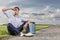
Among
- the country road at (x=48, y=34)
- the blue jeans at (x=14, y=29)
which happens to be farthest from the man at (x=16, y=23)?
the country road at (x=48, y=34)

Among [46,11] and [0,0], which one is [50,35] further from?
[0,0]

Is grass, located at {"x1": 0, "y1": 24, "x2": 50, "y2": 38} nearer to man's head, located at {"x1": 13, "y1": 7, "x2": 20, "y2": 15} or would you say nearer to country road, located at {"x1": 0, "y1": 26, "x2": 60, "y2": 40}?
country road, located at {"x1": 0, "y1": 26, "x2": 60, "y2": 40}

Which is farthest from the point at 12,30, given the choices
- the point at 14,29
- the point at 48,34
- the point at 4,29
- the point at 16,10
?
the point at 48,34

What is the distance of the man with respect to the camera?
3.33 metres

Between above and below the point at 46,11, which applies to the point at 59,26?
below

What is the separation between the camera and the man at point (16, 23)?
3330 mm

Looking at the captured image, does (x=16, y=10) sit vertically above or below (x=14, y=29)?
above

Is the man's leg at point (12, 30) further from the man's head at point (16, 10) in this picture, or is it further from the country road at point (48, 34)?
the man's head at point (16, 10)

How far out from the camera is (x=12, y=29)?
11.0ft

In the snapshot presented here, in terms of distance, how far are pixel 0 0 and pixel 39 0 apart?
0.83 metres

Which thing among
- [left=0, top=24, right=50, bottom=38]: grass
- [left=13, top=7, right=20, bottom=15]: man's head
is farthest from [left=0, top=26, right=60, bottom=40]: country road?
[left=13, top=7, right=20, bottom=15]: man's head

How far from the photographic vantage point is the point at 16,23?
3.38m

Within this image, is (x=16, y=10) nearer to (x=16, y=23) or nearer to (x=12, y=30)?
(x=16, y=23)

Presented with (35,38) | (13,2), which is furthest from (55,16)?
(13,2)
